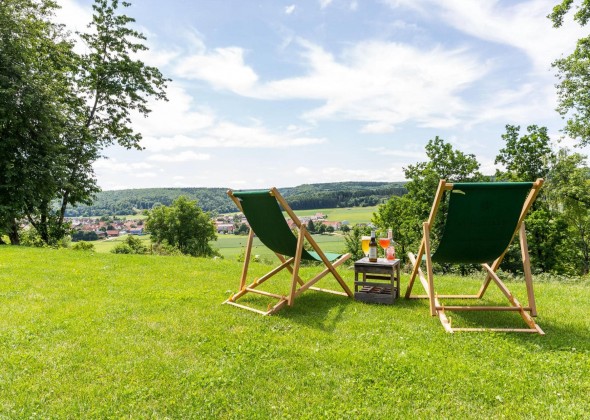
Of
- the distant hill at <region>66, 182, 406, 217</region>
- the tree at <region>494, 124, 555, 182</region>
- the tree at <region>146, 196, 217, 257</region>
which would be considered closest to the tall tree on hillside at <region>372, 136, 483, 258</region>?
the tree at <region>494, 124, 555, 182</region>

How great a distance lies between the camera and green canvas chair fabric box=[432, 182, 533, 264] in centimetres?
368

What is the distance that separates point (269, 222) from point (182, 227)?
35.9m

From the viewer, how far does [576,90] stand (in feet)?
56.3

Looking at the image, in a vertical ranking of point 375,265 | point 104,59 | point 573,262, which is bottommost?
point 573,262

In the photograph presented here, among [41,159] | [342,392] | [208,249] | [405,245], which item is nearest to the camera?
[342,392]

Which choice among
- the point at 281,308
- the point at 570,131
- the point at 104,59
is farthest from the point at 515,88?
the point at 104,59

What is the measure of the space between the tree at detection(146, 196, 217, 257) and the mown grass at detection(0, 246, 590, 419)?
34.0 m

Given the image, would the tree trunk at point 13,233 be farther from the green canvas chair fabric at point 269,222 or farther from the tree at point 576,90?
the tree at point 576,90

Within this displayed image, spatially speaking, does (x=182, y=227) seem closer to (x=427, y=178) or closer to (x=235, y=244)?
(x=235, y=244)

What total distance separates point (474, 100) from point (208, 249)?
29.4 meters

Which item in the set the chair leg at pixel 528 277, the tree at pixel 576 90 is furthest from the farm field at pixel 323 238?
the chair leg at pixel 528 277

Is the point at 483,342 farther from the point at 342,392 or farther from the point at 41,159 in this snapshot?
the point at 41,159

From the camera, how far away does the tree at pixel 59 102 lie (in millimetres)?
12297

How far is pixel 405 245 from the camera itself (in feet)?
79.9
